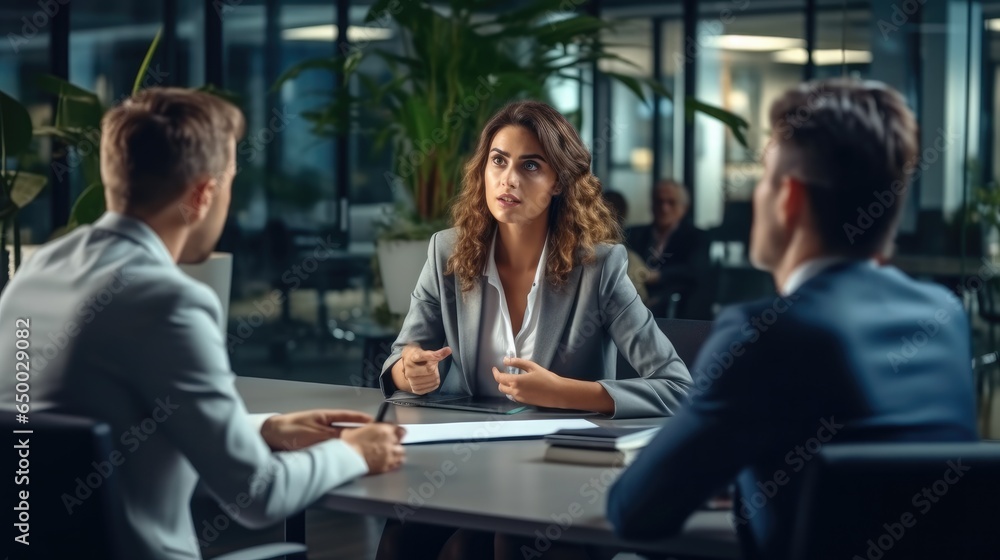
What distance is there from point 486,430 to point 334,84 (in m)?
5.05

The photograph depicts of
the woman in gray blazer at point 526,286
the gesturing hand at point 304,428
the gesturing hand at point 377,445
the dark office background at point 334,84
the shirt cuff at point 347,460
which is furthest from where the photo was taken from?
the dark office background at point 334,84

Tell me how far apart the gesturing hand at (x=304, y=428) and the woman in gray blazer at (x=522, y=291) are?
526mm

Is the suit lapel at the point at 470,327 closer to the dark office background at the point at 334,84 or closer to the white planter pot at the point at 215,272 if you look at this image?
the white planter pot at the point at 215,272

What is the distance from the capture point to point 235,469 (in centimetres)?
162

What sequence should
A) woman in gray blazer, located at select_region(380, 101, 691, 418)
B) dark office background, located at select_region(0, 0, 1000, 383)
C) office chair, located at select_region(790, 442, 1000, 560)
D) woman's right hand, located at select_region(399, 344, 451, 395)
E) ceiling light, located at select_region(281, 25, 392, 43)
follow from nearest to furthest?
office chair, located at select_region(790, 442, 1000, 560), woman's right hand, located at select_region(399, 344, 451, 395), woman in gray blazer, located at select_region(380, 101, 691, 418), dark office background, located at select_region(0, 0, 1000, 383), ceiling light, located at select_region(281, 25, 392, 43)

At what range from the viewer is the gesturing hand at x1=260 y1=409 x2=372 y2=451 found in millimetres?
2117

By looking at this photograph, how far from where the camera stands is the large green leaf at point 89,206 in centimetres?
417

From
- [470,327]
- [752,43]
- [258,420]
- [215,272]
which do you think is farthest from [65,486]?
[752,43]

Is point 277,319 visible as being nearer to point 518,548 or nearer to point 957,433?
point 518,548

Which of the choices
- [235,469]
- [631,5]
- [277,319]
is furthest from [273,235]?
[235,469]

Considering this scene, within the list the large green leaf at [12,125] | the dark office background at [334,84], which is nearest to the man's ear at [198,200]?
the large green leaf at [12,125]

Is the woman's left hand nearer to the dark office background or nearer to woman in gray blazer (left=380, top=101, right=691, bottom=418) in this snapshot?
woman in gray blazer (left=380, top=101, right=691, bottom=418)

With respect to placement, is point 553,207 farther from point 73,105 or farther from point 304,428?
point 73,105

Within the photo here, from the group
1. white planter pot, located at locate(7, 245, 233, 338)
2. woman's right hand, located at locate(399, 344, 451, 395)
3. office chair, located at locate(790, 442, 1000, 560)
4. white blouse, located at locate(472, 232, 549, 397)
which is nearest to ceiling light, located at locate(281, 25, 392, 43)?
white planter pot, located at locate(7, 245, 233, 338)
